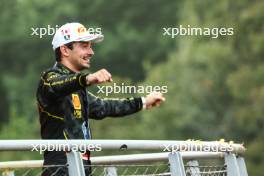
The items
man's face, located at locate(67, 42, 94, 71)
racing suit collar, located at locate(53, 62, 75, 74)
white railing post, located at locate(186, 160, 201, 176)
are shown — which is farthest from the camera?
man's face, located at locate(67, 42, 94, 71)

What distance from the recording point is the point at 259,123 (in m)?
45.2

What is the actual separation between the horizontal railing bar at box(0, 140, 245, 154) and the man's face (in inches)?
41.8

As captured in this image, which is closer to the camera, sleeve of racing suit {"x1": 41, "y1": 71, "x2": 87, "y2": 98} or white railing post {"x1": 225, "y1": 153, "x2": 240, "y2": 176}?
sleeve of racing suit {"x1": 41, "y1": 71, "x2": 87, "y2": 98}

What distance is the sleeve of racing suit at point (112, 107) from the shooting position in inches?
360

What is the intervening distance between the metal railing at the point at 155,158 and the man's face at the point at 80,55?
0.60m

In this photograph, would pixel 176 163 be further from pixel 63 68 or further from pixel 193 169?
pixel 63 68

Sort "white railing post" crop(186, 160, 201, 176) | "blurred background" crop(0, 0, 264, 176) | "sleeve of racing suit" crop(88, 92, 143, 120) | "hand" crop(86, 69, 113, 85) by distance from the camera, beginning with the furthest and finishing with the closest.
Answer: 1. "blurred background" crop(0, 0, 264, 176)
2. "sleeve of racing suit" crop(88, 92, 143, 120)
3. "white railing post" crop(186, 160, 201, 176)
4. "hand" crop(86, 69, 113, 85)

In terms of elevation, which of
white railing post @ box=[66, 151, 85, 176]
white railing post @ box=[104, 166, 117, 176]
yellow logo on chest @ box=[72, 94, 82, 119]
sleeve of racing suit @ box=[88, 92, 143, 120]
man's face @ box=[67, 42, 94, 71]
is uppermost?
man's face @ box=[67, 42, 94, 71]

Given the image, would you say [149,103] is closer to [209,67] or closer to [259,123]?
[259,123]

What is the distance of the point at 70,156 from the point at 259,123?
126ft

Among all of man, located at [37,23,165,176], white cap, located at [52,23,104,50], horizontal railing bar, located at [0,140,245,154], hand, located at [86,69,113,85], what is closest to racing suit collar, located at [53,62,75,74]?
man, located at [37,23,165,176]

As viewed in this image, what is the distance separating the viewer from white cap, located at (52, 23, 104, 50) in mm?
8875

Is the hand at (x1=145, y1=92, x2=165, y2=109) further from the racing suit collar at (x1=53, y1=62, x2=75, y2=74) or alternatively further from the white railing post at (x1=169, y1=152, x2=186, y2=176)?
the white railing post at (x1=169, y1=152, x2=186, y2=176)

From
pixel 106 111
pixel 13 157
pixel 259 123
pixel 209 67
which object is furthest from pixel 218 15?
pixel 106 111
